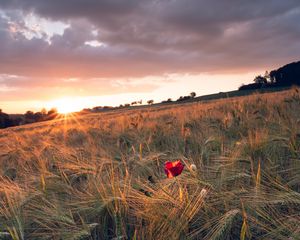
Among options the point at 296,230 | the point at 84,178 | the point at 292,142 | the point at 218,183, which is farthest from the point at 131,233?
the point at 292,142

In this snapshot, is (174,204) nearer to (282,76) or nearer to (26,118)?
(282,76)

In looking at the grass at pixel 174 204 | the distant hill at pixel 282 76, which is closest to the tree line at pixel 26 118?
the distant hill at pixel 282 76

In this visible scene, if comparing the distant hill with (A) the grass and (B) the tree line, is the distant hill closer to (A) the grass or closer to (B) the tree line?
(B) the tree line

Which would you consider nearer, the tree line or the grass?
the grass

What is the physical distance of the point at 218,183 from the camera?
6.05 feet

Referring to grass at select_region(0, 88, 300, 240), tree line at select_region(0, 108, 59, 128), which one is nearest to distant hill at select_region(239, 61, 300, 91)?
tree line at select_region(0, 108, 59, 128)

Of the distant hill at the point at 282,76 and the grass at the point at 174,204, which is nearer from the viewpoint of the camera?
the grass at the point at 174,204

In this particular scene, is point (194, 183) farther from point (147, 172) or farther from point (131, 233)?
point (147, 172)

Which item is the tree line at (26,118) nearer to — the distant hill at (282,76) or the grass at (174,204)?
the distant hill at (282,76)

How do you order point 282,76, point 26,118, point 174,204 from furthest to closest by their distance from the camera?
point 26,118 < point 282,76 < point 174,204

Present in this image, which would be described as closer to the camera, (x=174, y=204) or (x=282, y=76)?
(x=174, y=204)

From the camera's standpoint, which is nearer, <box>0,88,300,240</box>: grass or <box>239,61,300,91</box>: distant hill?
<box>0,88,300,240</box>: grass

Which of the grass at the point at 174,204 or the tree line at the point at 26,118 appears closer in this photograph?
the grass at the point at 174,204

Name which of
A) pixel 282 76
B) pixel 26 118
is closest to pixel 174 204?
pixel 282 76
